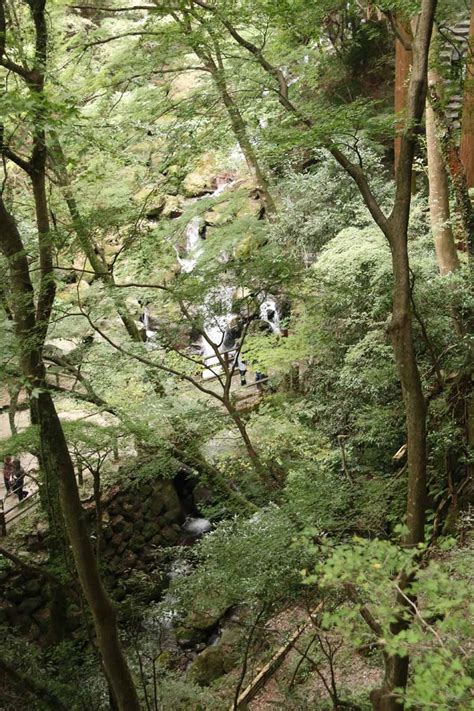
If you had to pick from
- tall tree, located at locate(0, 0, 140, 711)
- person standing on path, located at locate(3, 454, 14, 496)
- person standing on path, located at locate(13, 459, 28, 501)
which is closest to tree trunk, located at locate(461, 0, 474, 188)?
tall tree, located at locate(0, 0, 140, 711)

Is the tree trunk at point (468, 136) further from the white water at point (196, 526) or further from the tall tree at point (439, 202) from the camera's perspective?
the white water at point (196, 526)

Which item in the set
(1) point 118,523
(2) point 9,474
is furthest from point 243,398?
(2) point 9,474

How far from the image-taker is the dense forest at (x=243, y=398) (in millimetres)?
3805

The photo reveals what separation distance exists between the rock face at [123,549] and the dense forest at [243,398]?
0.05 m

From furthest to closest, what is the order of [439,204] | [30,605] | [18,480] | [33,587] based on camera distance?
[18,480] < [33,587] < [30,605] < [439,204]

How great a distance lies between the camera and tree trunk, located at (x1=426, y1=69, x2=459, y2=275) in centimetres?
780

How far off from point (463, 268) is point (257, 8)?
4296 millimetres

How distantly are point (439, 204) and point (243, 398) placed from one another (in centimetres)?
593

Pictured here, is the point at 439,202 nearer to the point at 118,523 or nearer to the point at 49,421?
the point at 49,421

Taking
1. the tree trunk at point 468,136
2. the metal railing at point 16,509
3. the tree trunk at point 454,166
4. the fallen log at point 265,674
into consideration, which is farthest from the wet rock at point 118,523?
the tree trunk at point 468,136

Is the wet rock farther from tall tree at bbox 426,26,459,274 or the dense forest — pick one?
tall tree at bbox 426,26,459,274

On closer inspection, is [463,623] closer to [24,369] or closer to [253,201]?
[24,369]

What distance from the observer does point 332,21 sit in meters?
14.0

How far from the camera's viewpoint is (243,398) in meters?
12.1
